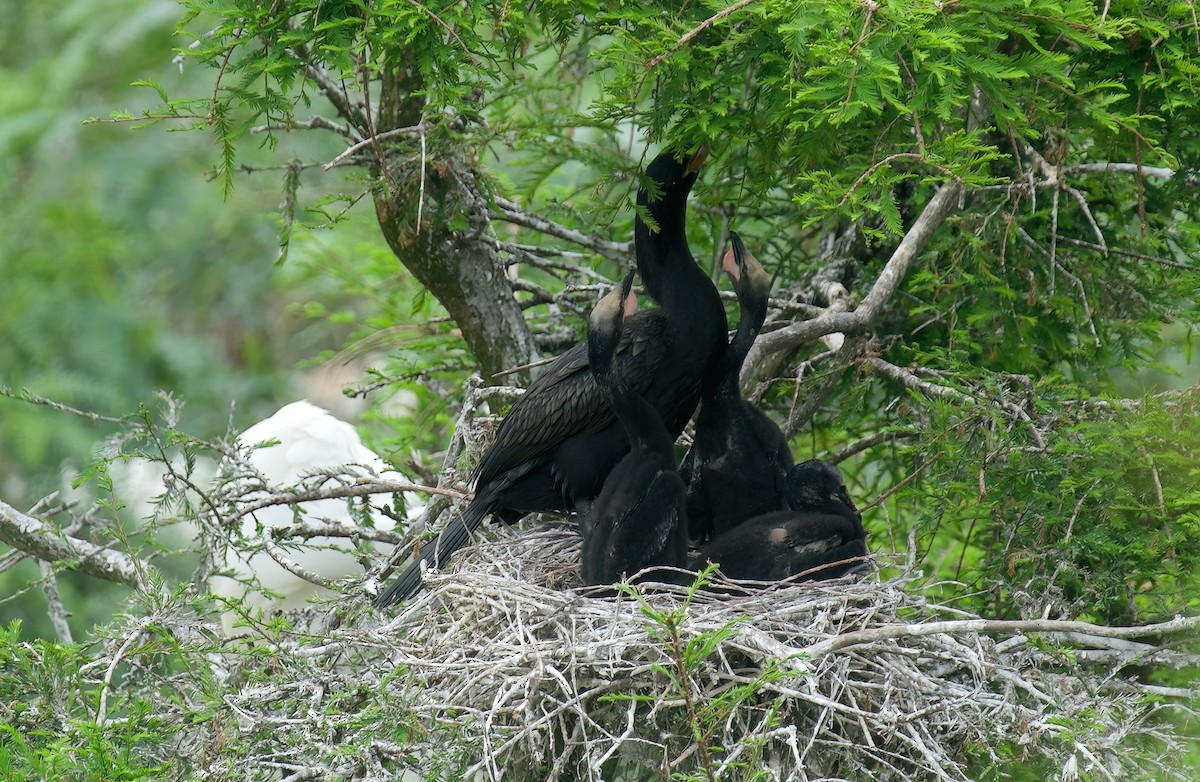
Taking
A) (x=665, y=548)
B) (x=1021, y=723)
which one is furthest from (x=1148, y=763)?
(x=665, y=548)

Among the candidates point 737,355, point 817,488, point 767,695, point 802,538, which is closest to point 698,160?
point 737,355

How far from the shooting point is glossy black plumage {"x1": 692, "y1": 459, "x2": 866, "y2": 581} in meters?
3.52

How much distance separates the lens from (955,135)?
2.90m

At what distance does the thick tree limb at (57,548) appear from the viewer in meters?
3.97

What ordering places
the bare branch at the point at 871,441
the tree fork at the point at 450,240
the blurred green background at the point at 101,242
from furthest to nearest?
1. the blurred green background at the point at 101,242
2. the bare branch at the point at 871,441
3. the tree fork at the point at 450,240

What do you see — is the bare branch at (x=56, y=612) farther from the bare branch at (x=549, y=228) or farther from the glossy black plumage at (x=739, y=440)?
the glossy black plumage at (x=739, y=440)

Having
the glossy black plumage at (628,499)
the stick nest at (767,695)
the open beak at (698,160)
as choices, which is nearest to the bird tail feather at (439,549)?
the glossy black plumage at (628,499)

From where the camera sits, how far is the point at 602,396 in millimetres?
3926

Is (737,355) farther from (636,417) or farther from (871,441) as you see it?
(871,441)

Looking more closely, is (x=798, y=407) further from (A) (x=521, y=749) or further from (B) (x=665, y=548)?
(A) (x=521, y=749)

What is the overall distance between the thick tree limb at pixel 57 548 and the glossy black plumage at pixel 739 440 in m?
1.80

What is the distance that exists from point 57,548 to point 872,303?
2784mm

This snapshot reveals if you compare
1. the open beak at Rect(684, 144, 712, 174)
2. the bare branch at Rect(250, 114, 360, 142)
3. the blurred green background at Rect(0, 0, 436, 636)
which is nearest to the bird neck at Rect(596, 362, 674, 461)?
the open beak at Rect(684, 144, 712, 174)

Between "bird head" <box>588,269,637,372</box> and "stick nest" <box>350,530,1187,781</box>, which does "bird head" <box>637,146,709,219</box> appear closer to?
"bird head" <box>588,269,637,372</box>
